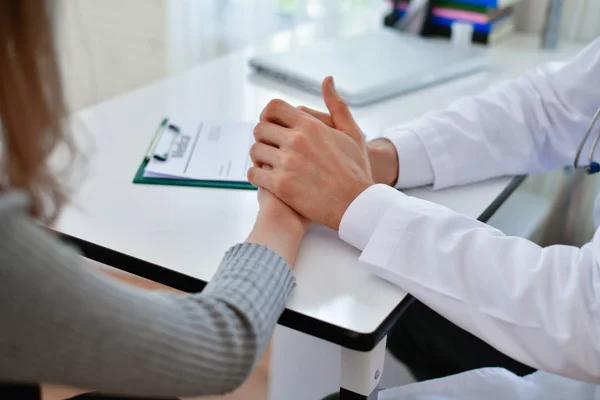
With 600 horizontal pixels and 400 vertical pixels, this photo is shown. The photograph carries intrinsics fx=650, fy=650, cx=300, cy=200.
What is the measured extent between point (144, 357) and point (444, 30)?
4.26ft

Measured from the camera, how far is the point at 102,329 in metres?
0.48

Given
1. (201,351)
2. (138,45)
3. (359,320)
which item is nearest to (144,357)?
(201,351)

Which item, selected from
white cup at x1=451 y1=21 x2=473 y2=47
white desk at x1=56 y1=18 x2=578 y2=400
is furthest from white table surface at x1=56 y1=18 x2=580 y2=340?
white cup at x1=451 y1=21 x2=473 y2=47

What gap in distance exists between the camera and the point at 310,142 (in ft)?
2.69

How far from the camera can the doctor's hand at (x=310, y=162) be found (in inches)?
30.8

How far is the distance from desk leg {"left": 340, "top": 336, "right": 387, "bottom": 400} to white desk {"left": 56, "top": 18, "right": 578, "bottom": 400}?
0.02 meters

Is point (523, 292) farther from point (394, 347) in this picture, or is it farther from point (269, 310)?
point (394, 347)

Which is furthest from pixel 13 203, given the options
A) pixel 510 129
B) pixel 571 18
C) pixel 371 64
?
pixel 571 18

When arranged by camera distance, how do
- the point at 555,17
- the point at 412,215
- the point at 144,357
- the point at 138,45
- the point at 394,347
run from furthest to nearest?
the point at 138,45
the point at 555,17
the point at 394,347
the point at 412,215
the point at 144,357

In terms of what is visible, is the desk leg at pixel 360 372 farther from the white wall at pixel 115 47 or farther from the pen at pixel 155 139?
the white wall at pixel 115 47

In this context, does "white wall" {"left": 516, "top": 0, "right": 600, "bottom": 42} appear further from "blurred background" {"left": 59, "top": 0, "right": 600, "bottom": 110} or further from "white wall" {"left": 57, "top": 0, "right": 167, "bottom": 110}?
"white wall" {"left": 57, "top": 0, "right": 167, "bottom": 110}

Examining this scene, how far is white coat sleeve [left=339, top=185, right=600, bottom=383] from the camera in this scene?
663mm

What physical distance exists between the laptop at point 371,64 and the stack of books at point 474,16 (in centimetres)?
8

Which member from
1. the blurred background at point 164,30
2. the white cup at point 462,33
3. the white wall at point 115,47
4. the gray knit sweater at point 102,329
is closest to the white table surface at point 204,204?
the gray knit sweater at point 102,329
